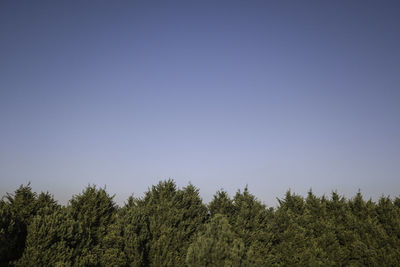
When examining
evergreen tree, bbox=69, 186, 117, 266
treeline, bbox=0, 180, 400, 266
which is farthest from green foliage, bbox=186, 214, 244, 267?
evergreen tree, bbox=69, 186, 117, 266

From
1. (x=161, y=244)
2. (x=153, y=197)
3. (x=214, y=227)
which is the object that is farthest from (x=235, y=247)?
(x=153, y=197)

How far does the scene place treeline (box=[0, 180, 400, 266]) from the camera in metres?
19.3

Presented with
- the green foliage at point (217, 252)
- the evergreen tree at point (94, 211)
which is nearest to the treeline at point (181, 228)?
the evergreen tree at point (94, 211)

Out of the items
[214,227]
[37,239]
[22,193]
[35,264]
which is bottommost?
[35,264]

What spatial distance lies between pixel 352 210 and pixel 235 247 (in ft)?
86.2

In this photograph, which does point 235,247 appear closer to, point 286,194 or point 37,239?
point 37,239

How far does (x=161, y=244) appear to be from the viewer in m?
25.2

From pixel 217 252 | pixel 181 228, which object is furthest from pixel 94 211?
pixel 217 252

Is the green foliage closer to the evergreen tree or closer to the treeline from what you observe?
the treeline

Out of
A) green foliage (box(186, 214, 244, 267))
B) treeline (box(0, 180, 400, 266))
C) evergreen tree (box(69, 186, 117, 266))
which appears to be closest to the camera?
green foliage (box(186, 214, 244, 267))

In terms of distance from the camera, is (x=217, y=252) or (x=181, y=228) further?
(x=181, y=228)

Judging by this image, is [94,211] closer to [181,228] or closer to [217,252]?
[181,228]

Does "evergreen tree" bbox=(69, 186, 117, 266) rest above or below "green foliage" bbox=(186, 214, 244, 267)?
above

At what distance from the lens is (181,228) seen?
26.8m
